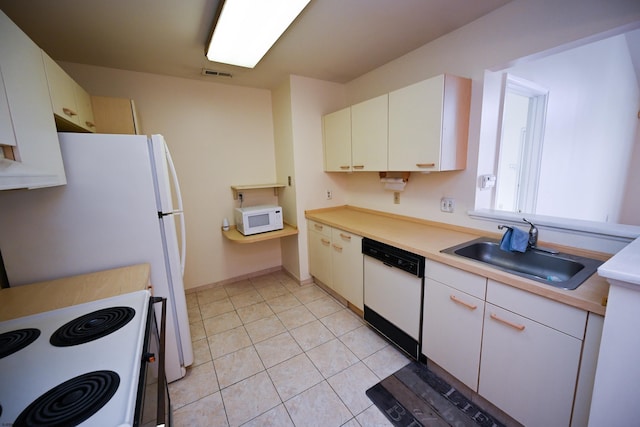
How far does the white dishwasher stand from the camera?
1761 millimetres

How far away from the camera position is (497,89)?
187cm

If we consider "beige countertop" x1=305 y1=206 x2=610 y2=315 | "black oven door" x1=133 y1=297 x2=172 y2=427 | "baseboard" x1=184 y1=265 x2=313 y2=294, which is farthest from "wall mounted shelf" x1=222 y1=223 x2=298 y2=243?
"black oven door" x1=133 y1=297 x2=172 y2=427

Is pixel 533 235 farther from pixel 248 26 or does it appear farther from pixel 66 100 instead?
pixel 66 100

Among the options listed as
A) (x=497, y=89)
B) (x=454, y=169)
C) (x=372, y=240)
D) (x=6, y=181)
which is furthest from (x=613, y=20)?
→ (x=6, y=181)

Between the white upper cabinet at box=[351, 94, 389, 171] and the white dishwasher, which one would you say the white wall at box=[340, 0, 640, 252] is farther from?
the white dishwasher

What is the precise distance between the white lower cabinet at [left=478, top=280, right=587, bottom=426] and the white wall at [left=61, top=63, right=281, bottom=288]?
2693mm

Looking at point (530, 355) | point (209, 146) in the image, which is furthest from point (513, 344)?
point (209, 146)

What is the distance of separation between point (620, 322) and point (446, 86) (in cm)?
153

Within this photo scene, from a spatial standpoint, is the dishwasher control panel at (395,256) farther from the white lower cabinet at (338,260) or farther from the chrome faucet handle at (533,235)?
the chrome faucet handle at (533,235)

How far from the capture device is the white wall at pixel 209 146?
261cm

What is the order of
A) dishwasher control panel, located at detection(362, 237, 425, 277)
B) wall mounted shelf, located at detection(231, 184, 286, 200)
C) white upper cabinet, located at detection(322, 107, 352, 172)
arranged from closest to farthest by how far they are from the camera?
dishwasher control panel, located at detection(362, 237, 425, 277)
white upper cabinet, located at detection(322, 107, 352, 172)
wall mounted shelf, located at detection(231, 184, 286, 200)

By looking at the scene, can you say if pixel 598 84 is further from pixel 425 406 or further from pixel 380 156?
pixel 425 406

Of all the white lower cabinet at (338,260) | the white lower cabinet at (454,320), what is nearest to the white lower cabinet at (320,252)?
the white lower cabinet at (338,260)

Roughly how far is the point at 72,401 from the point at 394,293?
177 centimetres
